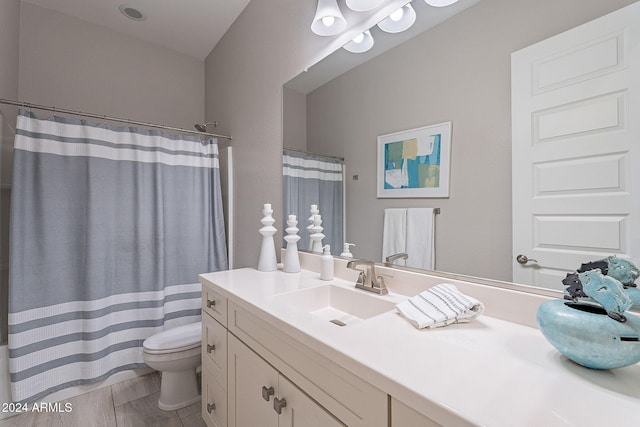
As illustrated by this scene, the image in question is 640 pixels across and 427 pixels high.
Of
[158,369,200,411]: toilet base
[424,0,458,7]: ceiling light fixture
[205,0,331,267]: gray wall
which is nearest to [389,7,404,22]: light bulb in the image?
[424,0,458,7]: ceiling light fixture

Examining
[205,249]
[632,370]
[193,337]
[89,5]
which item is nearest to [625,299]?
[632,370]

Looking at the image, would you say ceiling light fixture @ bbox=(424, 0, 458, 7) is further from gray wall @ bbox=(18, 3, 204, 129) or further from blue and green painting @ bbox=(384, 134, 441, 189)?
gray wall @ bbox=(18, 3, 204, 129)

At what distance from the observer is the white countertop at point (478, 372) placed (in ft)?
1.46

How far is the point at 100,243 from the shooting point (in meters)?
1.83

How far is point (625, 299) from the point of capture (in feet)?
1.78

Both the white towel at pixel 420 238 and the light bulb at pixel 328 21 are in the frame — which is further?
the light bulb at pixel 328 21

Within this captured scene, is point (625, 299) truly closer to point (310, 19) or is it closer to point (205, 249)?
point (310, 19)

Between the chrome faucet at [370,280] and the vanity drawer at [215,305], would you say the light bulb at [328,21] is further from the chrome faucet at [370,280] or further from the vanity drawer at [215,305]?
the vanity drawer at [215,305]

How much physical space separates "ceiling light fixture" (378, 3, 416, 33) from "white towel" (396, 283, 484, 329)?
1.01m

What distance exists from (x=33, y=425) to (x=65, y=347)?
384 mm

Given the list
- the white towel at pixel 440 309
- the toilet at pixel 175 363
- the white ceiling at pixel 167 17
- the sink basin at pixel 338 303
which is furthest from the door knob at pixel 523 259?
the white ceiling at pixel 167 17

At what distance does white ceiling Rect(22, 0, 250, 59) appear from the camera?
81.7 inches

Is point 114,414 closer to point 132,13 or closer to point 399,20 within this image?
point 399,20

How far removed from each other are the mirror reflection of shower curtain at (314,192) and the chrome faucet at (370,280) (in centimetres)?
24
